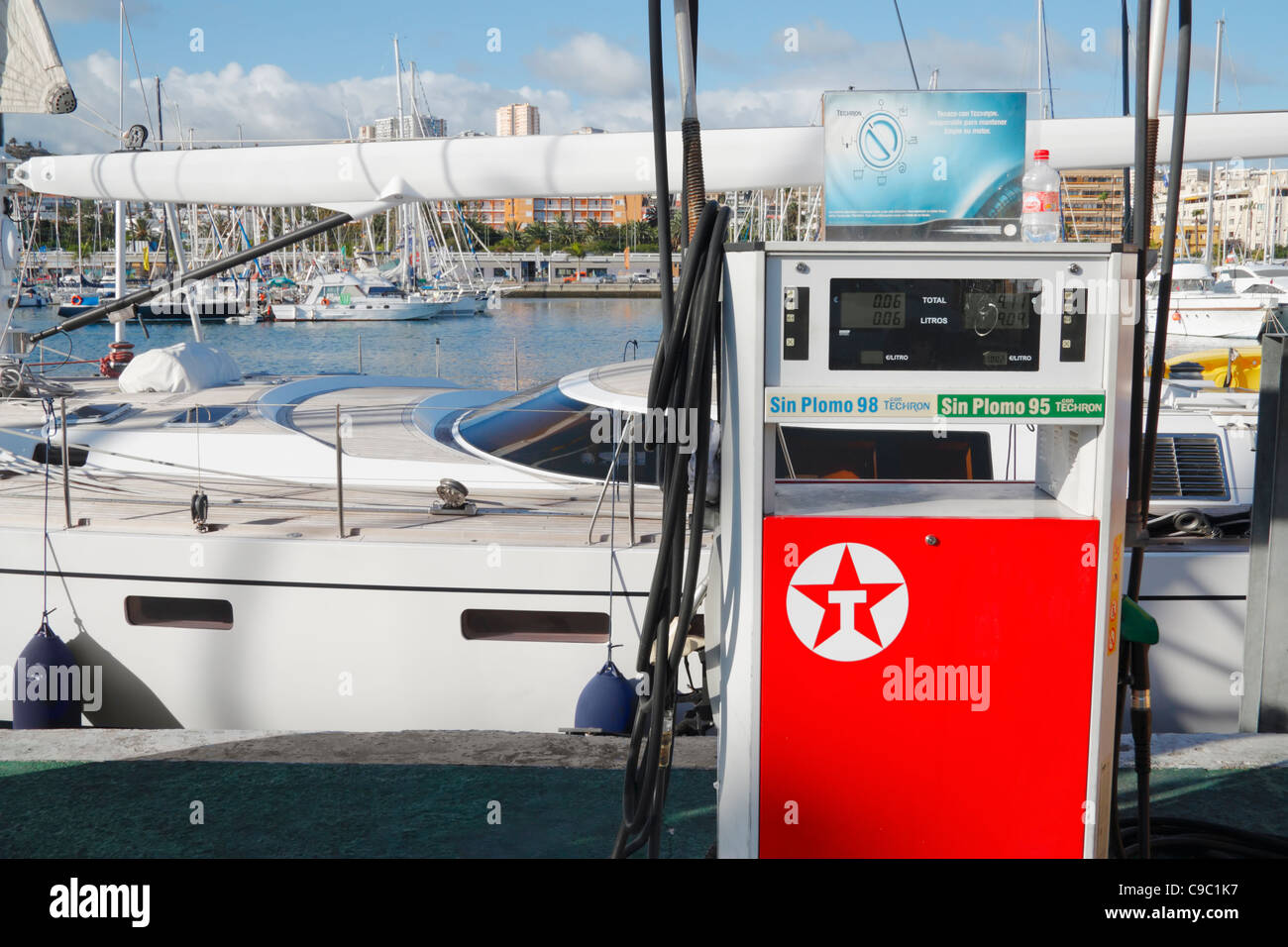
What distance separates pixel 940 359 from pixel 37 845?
2708 millimetres

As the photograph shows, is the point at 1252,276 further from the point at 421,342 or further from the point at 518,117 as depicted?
the point at 421,342

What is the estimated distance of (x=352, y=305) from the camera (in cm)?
5175

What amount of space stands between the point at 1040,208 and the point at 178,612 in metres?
5.33

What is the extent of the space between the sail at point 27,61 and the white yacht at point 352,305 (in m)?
47.0

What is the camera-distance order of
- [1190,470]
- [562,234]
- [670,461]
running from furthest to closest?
1. [562,234]
2. [1190,470]
3. [670,461]

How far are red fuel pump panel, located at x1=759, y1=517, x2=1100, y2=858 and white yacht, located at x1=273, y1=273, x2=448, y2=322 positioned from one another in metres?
50.9

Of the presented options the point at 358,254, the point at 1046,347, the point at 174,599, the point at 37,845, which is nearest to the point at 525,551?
the point at 174,599

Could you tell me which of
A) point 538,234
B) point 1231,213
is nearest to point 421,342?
point 538,234

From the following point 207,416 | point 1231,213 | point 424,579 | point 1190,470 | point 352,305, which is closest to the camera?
point 424,579

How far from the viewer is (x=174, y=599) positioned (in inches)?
249

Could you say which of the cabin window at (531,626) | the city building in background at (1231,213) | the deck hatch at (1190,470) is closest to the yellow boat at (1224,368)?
the deck hatch at (1190,470)

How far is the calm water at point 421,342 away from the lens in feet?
111
